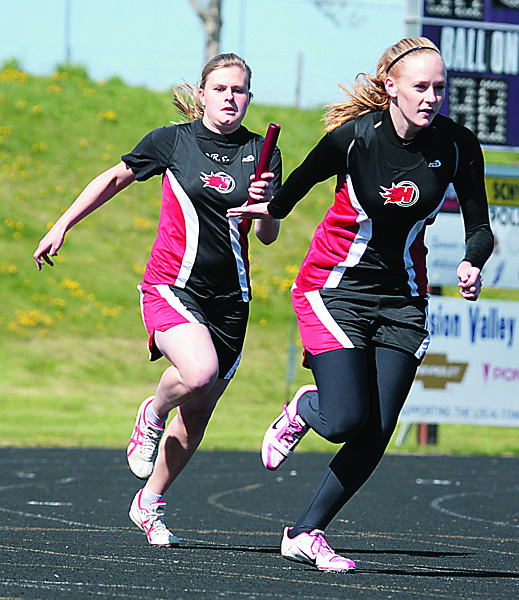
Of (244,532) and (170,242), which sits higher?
(170,242)

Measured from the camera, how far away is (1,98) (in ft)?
99.7

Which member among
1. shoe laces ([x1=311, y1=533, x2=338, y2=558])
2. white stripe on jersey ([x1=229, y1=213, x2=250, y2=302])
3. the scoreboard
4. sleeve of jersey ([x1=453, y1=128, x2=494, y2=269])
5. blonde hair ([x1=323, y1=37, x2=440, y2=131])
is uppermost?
the scoreboard

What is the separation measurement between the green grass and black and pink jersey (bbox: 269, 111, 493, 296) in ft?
27.3

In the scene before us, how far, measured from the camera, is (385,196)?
4.56 m

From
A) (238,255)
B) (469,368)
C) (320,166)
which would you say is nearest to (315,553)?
(238,255)

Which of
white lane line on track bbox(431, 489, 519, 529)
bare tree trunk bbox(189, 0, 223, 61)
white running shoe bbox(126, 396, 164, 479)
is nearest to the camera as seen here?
white running shoe bbox(126, 396, 164, 479)

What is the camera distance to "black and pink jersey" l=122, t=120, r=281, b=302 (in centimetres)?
515

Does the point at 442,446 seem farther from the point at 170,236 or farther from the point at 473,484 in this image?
the point at 170,236

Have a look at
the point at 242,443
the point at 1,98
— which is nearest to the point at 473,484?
the point at 242,443

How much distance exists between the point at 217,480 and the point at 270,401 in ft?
33.0

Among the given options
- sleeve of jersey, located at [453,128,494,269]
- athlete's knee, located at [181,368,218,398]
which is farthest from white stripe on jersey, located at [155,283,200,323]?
sleeve of jersey, located at [453,128,494,269]

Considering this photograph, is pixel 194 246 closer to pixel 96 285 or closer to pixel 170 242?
pixel 170 242

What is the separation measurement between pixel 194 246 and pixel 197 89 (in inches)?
36.4

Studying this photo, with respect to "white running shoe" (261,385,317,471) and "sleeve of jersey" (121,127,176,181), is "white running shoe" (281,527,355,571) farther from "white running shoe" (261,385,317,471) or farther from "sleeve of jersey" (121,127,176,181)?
"sleeve of jersey" (121,127,176,181)
